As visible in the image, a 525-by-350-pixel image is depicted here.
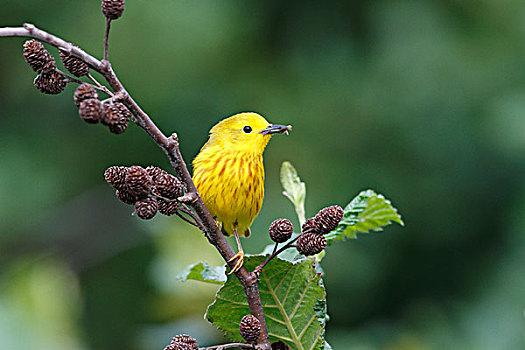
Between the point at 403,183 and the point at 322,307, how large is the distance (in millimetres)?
4164

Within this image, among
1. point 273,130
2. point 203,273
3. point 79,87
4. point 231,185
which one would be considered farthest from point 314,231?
point 273,130

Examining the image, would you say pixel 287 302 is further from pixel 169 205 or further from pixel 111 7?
pixel 111 7

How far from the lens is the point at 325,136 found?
19.1 ft

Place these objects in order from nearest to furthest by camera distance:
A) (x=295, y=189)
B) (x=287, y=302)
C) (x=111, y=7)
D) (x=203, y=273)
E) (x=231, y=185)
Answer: (x=111, y=7)
(x=287, y=302)
(x=203, y=273)
(x=295, y=189)
(x=231, y=185)

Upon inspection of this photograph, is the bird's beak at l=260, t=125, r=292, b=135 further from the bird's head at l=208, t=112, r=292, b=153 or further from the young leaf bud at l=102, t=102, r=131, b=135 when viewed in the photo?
the young leaf bud at l=102, t=102, r=131, b=135

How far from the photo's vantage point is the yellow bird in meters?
2.43

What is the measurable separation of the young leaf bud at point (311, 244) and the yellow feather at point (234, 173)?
3.47ft

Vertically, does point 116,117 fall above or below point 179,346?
above

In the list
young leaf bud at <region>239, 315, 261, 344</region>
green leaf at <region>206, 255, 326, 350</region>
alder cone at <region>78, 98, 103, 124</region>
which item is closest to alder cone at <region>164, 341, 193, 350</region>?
young leaf bud at <region>239, 315, 261, 344</region>

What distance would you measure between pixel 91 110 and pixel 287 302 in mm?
738

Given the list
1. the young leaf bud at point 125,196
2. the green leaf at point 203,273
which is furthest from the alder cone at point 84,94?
the green leaf at point 203,273

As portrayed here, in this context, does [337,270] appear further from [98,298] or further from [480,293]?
[98,298]

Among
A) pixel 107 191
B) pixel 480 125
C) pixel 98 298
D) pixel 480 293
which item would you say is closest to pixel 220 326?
pixel 480 293

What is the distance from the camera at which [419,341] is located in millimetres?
2988
